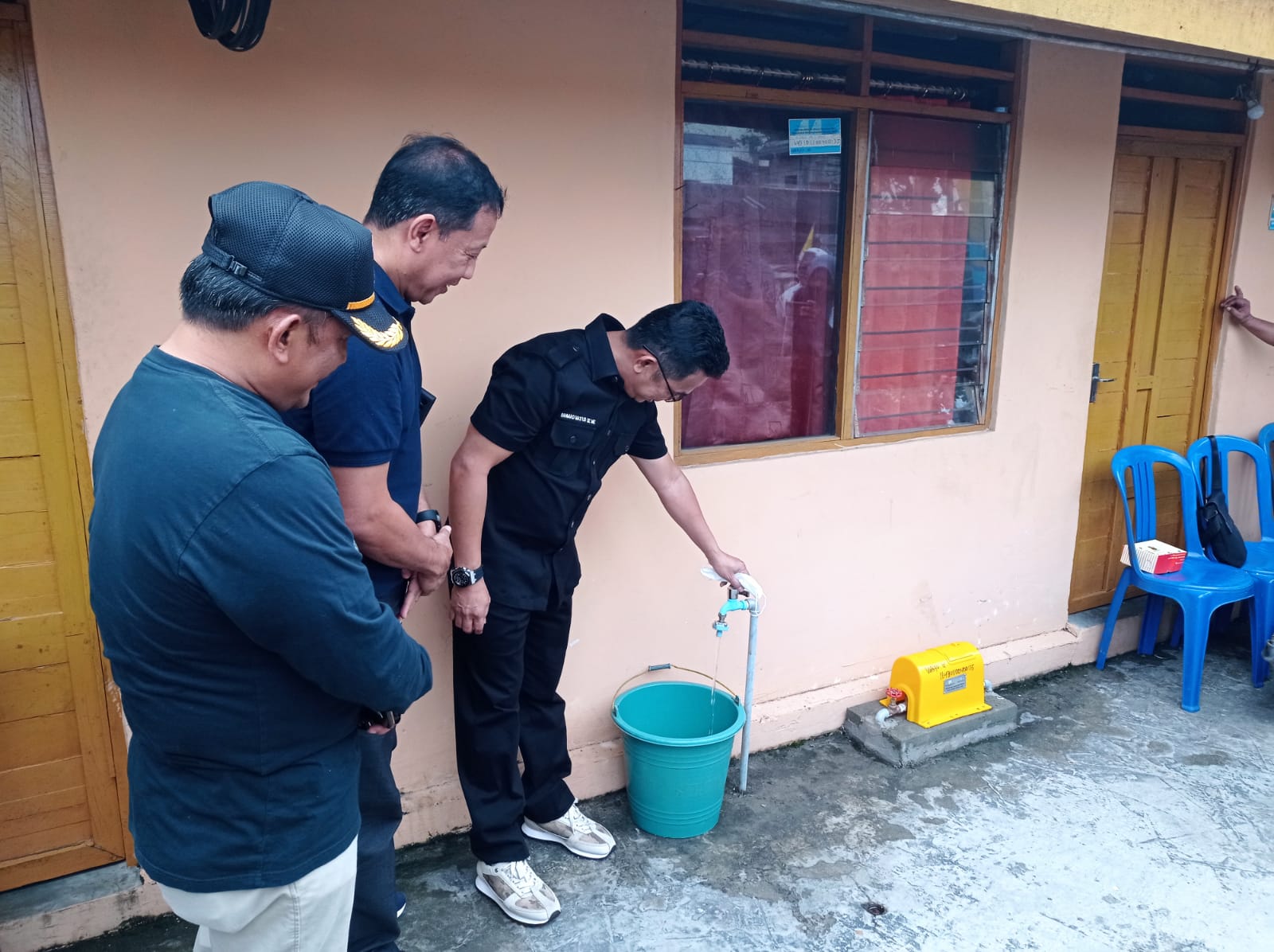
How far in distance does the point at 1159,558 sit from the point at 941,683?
1.36 m

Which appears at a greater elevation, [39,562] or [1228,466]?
[39,562]

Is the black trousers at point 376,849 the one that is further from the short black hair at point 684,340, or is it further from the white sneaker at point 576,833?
the short black hair at point 684,340

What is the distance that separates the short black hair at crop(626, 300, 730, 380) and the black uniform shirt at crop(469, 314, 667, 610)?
148 millimetres

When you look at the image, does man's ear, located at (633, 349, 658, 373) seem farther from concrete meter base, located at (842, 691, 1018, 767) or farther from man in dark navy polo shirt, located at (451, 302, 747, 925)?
concrete meter base, located at (842, 691, 1018, 767)

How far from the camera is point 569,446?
2.61 meters

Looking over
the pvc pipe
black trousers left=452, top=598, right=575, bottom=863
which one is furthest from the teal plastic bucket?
black trousers left=452, top=598, right=575, bottom=863

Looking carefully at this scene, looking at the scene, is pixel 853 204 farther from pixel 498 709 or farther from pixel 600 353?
pixel 498 709

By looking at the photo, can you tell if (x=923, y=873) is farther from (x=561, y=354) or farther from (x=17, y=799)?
(x=17, y=799)

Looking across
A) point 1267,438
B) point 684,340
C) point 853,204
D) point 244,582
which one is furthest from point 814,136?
point 1267,438

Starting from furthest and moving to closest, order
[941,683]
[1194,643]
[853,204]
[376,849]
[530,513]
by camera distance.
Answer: [1194,643]
[941,683]
[853,204]
[530,513]
[376,849]

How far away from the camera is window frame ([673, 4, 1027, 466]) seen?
313 cm

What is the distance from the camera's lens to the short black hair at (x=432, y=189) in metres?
1.96

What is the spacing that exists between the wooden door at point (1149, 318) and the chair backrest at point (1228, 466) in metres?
0.21

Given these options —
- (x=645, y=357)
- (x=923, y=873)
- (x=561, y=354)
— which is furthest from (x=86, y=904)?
(x=923, y=873)
